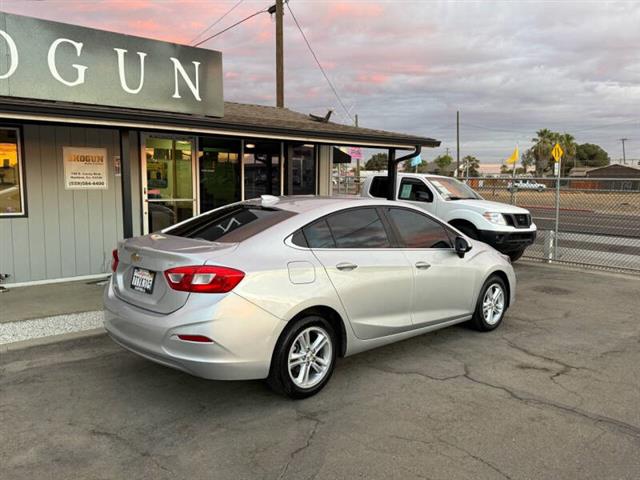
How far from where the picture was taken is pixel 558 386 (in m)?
4.44

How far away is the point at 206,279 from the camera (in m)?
3.61

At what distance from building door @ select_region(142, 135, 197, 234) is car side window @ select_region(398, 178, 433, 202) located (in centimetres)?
465

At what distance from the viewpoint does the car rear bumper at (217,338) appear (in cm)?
355

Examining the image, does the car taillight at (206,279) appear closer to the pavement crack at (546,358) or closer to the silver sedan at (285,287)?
the silver sedan at (285,287)

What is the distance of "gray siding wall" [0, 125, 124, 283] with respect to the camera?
7.83m

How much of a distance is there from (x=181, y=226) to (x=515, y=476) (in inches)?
131

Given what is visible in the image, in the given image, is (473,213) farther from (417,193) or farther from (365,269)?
(365,269)

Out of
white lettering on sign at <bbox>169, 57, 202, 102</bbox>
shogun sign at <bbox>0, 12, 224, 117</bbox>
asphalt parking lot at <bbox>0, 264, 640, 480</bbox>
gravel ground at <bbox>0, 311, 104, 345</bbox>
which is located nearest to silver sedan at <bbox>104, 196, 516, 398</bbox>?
asphalt parking lot at <bbox>0, 264, 640, 480</bbox>

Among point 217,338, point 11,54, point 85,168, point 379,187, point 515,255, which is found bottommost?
point 515,255

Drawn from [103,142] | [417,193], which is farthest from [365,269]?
[417,193]

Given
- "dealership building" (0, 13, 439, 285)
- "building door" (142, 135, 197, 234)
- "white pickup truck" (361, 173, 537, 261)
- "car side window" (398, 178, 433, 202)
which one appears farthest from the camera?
"car side window" (398, 178, 433, 202)

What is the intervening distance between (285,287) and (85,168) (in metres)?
5.93

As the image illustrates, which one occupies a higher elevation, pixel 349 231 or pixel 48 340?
pixel 349 231

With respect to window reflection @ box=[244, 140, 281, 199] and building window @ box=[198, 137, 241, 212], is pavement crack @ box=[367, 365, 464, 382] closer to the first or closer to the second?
building window @ box=[198, 137, 241, 212]
